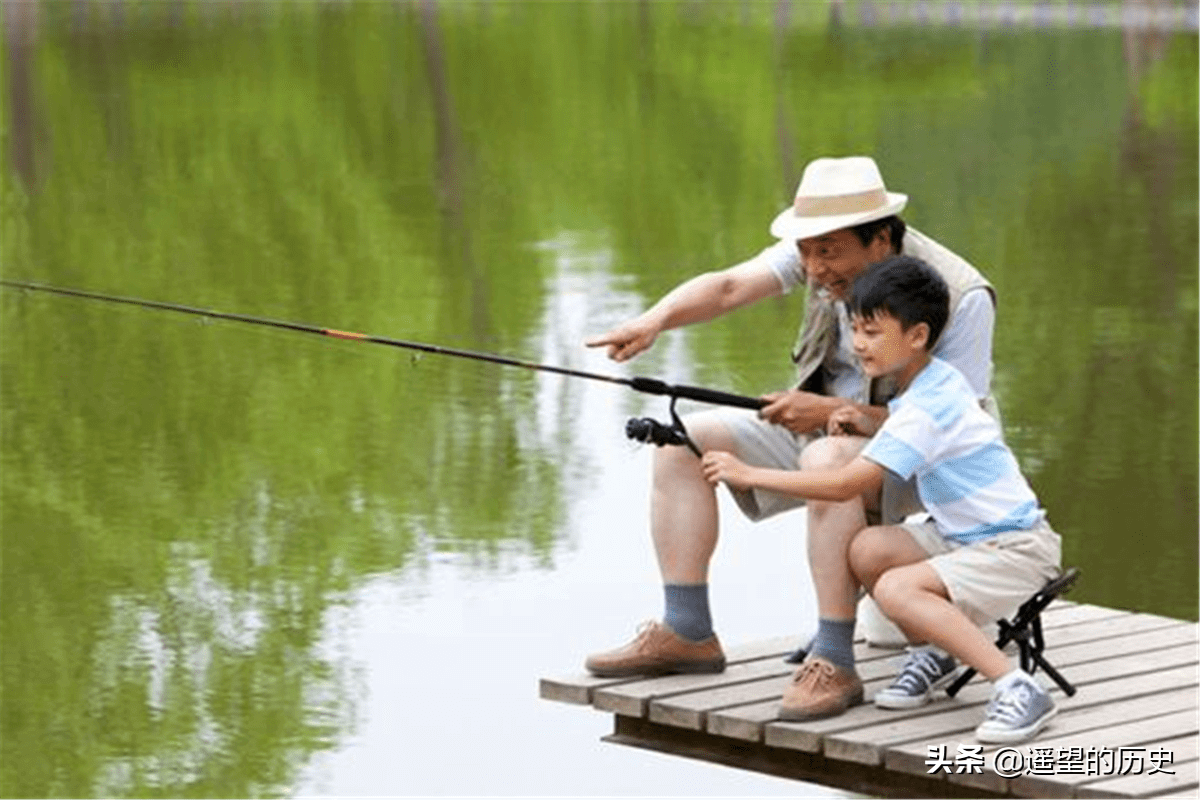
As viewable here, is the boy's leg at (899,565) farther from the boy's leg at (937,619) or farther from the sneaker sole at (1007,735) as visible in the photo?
the sneaker sole at (1007,735)

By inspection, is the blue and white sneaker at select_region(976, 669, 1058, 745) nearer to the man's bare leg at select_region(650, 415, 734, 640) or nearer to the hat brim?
the man's bare leg at select_region(650, 415, 734, 640)

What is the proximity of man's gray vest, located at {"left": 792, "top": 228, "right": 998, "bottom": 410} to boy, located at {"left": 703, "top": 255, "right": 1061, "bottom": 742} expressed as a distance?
120 mm

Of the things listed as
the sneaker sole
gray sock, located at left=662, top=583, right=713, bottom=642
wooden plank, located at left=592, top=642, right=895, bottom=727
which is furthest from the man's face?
the sneaker sole

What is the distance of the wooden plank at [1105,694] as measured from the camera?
18.3 ft

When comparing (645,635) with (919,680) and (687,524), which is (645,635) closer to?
(687,524)

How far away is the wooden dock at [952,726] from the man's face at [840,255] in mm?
683

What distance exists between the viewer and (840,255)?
5.95 m

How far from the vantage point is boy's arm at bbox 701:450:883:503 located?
5680 millimetres

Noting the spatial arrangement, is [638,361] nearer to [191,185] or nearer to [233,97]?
[191,185]

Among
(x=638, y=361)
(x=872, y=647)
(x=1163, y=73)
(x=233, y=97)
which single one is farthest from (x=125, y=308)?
(x=1163, y=73)

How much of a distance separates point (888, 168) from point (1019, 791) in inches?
647

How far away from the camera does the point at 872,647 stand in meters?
6.30

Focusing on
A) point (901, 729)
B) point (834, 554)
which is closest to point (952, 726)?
point (901, 729)

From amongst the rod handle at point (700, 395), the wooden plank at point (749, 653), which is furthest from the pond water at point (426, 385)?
the rod handle at point (700, 395)
